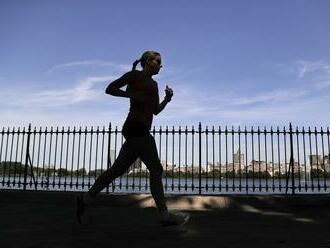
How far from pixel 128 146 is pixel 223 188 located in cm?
612

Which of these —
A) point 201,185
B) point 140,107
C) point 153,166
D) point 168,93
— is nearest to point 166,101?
point 168,93

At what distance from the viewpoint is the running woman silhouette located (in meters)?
4.59

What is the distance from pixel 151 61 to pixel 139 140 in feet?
3.26

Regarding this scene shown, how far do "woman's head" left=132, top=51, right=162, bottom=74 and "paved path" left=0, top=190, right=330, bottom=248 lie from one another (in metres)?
2.00

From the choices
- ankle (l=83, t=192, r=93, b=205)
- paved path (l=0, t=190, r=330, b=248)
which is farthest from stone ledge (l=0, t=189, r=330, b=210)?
ankle (l=83, t=192, r=93, b=205)

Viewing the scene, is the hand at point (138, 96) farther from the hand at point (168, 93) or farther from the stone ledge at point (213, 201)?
the stone ledge at point (213, 201)

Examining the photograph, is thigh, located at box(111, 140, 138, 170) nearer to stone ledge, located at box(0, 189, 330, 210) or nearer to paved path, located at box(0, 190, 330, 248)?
paved path, located at box(0, 190, 330, 248)

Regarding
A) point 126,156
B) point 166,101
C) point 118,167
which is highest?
point 166,101

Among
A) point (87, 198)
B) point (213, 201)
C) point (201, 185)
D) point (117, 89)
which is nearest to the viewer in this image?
point (117, 89)

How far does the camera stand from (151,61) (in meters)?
4.80

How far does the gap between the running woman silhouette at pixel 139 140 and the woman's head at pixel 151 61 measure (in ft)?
0.37

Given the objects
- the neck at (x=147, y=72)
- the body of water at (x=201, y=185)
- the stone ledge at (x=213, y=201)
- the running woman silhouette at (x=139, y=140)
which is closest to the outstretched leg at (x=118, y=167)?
the running woman silhouette at (x=139, y=140)

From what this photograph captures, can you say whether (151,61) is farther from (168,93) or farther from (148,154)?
(148,154)

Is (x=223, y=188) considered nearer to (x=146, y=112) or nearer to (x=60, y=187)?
(x=60, y=187)
